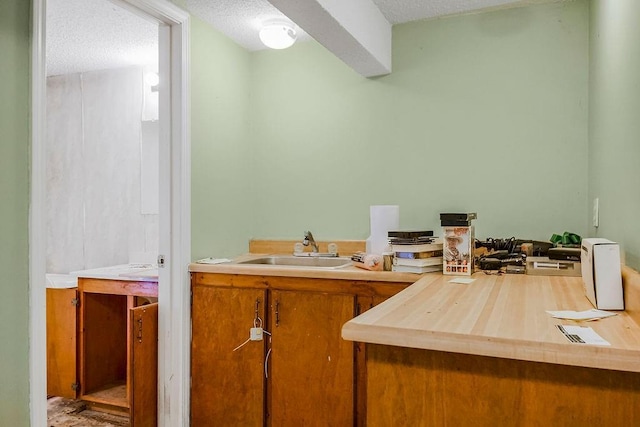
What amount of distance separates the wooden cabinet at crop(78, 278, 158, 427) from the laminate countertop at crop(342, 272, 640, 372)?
148 cm

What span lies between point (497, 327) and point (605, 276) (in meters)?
0.46

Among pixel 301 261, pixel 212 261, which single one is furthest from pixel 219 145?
pixel 301 261

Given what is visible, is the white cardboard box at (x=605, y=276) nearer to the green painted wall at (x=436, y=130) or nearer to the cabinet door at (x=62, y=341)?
the green painted wall at (x=436, y=130)

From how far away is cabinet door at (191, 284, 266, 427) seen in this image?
2.32 metres

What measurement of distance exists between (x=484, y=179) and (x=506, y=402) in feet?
5.81

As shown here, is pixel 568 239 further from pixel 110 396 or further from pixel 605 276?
pixel 110 396

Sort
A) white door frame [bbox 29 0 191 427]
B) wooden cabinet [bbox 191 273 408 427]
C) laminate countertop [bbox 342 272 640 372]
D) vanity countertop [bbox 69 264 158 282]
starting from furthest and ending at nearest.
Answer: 1. vanity countertop [bbox 69 264 158 282]
2. white door frame [bbox 29 0 191 427]
3. wooden cabinet [bbox 191 273 408 427]
4. laminate countertop [bbox 342 272 640 372]

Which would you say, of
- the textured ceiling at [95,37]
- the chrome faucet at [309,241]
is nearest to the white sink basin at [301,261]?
the chrome faucet at [309,241]

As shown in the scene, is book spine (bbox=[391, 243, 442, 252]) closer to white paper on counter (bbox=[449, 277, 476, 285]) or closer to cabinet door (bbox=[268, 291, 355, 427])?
white paper on counter (bbox=[449, 277, 476, 285])

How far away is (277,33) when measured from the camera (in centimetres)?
256

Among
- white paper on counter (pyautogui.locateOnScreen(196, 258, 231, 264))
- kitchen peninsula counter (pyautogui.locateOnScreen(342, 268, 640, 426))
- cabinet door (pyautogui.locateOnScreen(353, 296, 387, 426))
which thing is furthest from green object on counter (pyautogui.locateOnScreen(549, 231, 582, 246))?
white paper on counter (pyautogui.locateOnScreen(196, 258, 231, 264))

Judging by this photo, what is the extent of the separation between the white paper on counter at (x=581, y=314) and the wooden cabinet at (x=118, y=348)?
1.87 metres

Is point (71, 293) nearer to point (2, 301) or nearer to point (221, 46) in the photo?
point (2, 301)

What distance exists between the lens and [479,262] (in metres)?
2.08
